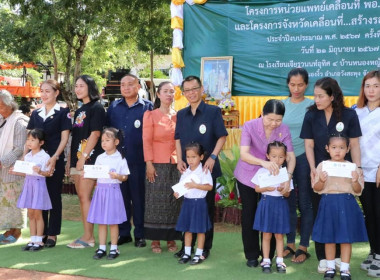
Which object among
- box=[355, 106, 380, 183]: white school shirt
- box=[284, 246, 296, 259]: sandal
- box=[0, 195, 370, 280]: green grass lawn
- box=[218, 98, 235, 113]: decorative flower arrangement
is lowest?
box=[0, 195, 370, 280]: green grass lawn

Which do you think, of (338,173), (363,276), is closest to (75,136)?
(338,173)

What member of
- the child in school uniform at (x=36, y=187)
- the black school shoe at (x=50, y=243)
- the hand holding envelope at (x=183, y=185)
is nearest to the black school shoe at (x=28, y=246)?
the child in school uniform at (x=36, y=187)

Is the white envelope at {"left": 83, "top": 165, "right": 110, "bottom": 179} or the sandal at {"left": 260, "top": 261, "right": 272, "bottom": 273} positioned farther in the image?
the white envelope at {"left": 83, "top": 165, "right": 110, "bottom": 179}

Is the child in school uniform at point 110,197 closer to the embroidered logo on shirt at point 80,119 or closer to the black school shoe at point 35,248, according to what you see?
the embroidered logo on shirt at point 80,119

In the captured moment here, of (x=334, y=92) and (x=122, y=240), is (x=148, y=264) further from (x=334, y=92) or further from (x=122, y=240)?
(x=334, y=92)

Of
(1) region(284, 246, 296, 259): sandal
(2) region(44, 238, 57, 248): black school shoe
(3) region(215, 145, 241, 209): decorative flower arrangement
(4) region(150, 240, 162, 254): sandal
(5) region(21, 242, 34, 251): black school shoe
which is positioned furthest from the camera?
(3) region(215, 145, 241, 209): decorative flower arrangement

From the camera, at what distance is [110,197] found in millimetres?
4961

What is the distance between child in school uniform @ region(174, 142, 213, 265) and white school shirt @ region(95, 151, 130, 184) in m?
0.63

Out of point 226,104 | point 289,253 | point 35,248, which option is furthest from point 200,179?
point 226,104

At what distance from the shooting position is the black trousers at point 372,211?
4312mm

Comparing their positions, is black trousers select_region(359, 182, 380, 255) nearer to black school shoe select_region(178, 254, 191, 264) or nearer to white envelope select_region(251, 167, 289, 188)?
white envelope select_region(251, 167, 289, 188)

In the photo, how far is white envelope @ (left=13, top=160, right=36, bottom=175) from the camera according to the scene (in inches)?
201

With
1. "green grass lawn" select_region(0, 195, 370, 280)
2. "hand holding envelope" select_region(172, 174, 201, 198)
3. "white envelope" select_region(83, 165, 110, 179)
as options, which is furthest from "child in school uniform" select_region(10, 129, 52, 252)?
"hand holding envelope" select_region(172, 174, 201, 198)

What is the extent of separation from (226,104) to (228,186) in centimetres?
208
